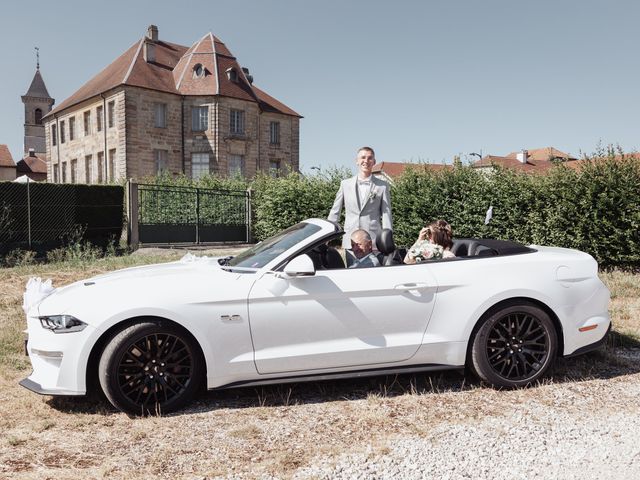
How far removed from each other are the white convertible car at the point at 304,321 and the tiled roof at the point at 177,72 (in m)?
34.8

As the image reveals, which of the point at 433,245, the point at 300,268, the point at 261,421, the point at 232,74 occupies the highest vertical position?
the point at 232,74

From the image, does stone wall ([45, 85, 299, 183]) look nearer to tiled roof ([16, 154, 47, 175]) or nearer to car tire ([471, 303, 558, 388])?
tiled roof ([16, 154, 47, 175])

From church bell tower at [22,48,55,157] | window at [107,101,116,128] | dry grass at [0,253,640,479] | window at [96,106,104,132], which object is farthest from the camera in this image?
church bell tower at [22,48,55,157]

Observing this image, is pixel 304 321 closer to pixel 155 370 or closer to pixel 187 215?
pixel 155 370

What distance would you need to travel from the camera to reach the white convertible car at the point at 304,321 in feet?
12.2

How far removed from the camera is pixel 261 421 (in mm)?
3773

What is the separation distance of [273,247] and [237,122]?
36.3 meters

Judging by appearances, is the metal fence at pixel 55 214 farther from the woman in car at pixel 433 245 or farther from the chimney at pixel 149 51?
the chimney at pixel 149 51

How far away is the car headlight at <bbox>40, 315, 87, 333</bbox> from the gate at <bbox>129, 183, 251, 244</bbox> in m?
14.7

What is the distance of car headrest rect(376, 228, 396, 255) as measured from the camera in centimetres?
482

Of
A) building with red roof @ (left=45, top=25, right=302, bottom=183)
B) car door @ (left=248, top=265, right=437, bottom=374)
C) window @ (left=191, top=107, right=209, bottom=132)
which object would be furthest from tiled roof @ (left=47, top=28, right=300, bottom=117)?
car door @ (left=248, top=265, right=437, bottom=374)

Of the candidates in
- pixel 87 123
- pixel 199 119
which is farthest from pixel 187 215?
pixel 87 123

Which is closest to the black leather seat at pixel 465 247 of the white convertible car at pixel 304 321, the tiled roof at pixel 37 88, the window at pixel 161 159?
the white convertible car at pixel 304 321

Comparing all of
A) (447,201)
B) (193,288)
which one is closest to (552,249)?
(193,288)
